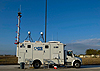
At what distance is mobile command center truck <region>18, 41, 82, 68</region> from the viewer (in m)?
16.3

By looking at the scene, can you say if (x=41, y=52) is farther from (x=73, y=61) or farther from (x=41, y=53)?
(x=73, y=61)

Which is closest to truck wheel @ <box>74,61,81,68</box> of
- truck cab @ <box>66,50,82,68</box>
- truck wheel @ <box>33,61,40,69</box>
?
truck cab @ <box>66,50,82,68</box>

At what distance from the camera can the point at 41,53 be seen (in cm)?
1639

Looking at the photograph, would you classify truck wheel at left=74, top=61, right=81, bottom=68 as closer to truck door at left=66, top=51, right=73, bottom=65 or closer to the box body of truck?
truck door at left=66, top=51, right=73, bottom=65

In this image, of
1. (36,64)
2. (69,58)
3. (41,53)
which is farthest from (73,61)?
(36,64)

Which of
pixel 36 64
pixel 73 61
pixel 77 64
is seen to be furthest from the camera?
pixel 77 64

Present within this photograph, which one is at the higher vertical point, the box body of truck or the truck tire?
the box body of truck

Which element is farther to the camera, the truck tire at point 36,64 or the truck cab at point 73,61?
the truck cab at point 73,61

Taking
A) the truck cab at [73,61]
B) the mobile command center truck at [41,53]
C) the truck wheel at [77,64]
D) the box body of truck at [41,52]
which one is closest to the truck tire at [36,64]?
the mobile command center truck at [41,53]

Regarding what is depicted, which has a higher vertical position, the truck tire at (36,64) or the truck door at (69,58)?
the truck door at (69,58)

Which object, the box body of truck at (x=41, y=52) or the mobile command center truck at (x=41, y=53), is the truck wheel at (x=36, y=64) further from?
the box body of truck at (x=41, y=52)

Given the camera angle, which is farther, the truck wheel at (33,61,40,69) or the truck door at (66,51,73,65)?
the truck door at (66,51,73,65)

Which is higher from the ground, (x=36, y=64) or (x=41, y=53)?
(x=41, y=53)

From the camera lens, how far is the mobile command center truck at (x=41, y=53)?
16.3m
